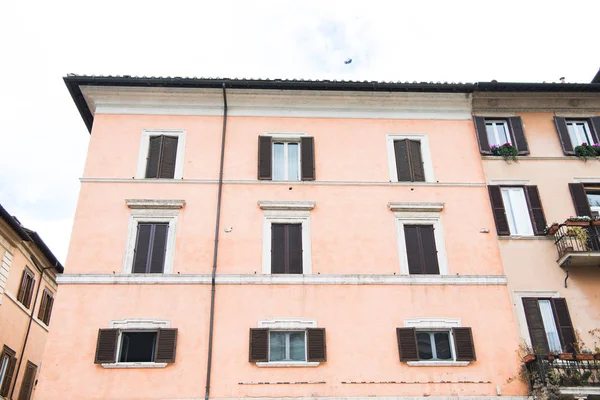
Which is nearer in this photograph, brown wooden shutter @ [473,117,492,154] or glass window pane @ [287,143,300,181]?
glass window pane @ [287,143,300,181]

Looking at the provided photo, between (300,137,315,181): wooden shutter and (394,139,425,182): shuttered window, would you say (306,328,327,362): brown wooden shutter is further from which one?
(394,139,425,182): shuttered window

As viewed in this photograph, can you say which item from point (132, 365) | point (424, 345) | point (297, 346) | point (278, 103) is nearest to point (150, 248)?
point (132, 365)

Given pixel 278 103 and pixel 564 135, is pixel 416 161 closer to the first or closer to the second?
pixel 278 103

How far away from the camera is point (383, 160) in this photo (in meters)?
19.6

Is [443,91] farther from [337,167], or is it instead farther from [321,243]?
[321,243]

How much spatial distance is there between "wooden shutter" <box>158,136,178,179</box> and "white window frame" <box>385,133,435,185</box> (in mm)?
7187

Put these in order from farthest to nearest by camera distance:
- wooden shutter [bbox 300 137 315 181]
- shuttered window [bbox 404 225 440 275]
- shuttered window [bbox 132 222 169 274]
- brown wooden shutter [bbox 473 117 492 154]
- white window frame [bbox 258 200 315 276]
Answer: brown wooden shutter [bbox 473 117 492 154] < wooden shutter [bbox 300 137 315 181] < white window frame [bbox 258 200 315 276] < shuttered window [bbox 404 225 440 275] < shuttered window [bbox 132 222 169 274]

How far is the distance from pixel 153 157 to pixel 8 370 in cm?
1116

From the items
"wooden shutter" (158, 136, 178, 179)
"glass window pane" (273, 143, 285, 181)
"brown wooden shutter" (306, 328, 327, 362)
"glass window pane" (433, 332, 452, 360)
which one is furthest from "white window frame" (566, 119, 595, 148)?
"wooden shutter" (158, 136, 178, 179)

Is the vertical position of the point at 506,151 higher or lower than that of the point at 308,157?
higher

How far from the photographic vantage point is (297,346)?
16.4m

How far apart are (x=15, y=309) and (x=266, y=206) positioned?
1254cm

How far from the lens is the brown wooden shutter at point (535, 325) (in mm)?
16469

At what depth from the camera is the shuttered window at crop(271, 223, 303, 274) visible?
57.1 ft
